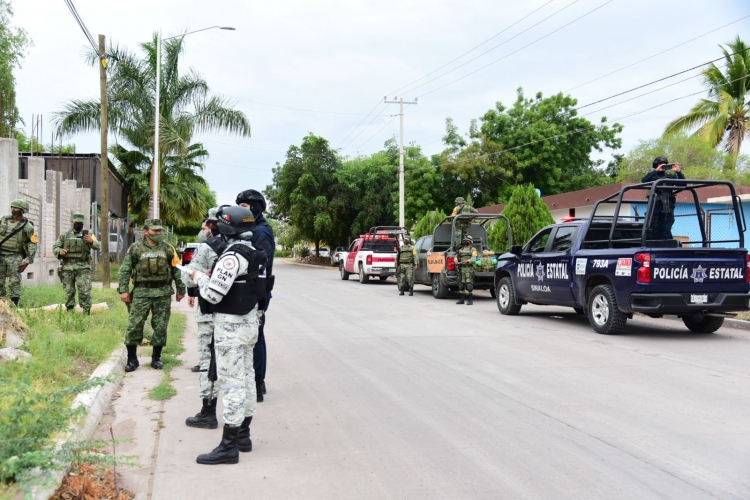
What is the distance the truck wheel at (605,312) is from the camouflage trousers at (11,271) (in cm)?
926

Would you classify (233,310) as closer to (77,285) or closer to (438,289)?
(77,285)

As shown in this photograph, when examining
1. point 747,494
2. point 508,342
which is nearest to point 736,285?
point 508,342

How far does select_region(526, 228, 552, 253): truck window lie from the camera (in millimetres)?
12945

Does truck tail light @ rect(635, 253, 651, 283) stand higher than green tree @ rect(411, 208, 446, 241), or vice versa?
green tree @ rect(411, 208, 446, 241)

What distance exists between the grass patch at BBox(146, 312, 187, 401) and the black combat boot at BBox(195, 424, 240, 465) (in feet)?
7.02

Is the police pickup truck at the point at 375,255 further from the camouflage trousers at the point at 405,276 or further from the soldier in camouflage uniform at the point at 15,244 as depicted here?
the soldier in camouflage uniform at the point at 15,244

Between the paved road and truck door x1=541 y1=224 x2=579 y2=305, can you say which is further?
truck door x1=541 y1=224 x2=579 y2=305

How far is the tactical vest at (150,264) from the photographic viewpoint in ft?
25.4

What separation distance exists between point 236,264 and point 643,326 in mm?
9658

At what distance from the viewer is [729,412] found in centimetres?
598

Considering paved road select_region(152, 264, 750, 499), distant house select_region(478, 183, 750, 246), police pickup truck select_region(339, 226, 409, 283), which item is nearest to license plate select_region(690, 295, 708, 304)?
paved road select_region(152, 264, 750, 499)

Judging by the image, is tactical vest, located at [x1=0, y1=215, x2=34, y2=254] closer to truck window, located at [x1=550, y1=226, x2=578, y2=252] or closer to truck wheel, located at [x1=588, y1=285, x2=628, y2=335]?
truck window, located at [x1=550, y1=226, x2=578, y2=252]

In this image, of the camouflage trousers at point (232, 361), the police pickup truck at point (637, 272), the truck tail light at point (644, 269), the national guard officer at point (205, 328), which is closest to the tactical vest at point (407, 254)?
the police pickup truck at point (637, 272)

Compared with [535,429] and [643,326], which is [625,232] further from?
[535,429]
